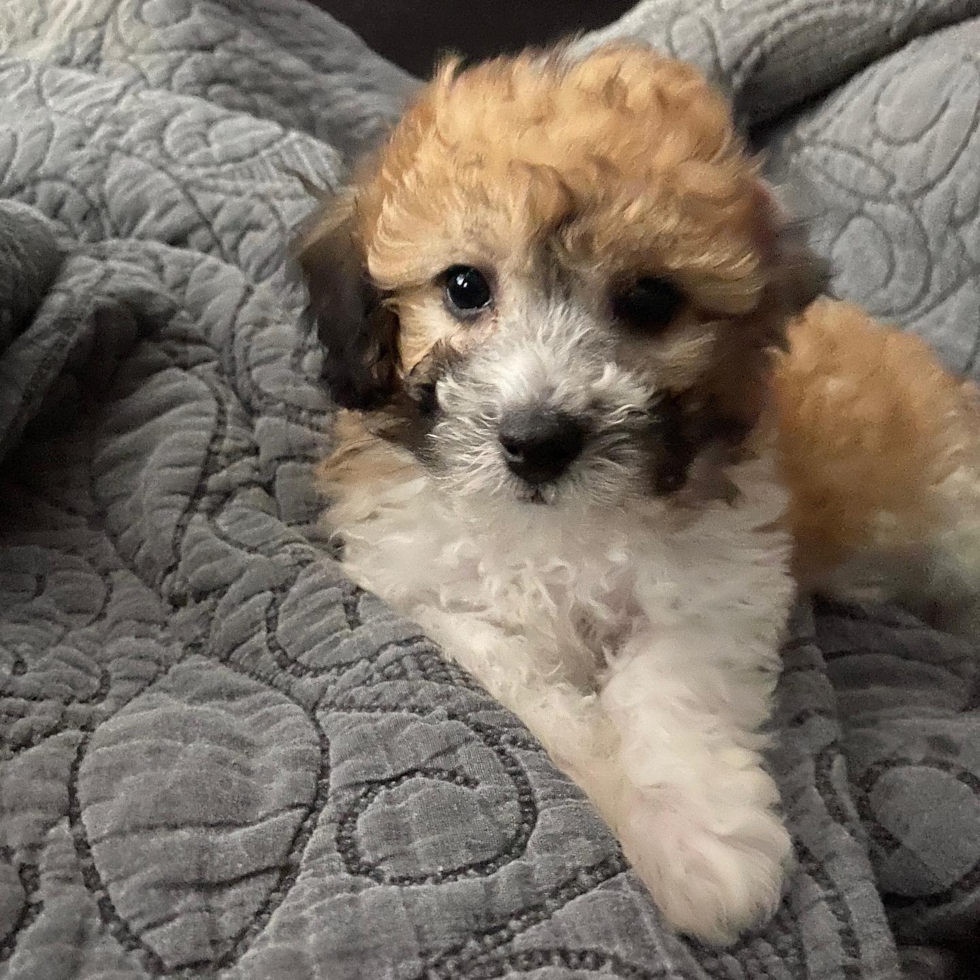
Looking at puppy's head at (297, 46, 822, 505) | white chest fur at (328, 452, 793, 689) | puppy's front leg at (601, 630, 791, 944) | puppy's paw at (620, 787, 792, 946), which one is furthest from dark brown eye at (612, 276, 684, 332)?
puppy's paw at (620, 787, 792, 946)

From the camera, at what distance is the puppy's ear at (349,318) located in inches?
46.3

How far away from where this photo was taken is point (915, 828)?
1.09 m

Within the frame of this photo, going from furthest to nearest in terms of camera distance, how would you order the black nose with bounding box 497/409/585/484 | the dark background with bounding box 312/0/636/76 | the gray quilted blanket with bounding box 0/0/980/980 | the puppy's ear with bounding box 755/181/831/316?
the dark background with bounding box 312/0/636/76 < the puppy's ear with bounding box 755/181/831/316 < the black nose with bounding box 497/409/585/484 < the gray quilted blanket with bounding box 0/0/980/980

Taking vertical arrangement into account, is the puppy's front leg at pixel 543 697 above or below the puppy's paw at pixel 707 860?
below

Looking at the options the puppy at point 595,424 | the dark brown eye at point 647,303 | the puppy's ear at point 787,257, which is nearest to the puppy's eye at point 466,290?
the puppy at point 595,424

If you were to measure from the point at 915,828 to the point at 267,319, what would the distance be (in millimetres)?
1055

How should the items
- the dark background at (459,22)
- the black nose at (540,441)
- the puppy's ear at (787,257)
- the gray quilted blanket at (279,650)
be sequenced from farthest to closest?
the dark background at (459,22) → the puppy's ear at (787,257) → the black nose at (540,441) → the gray quilted blanket at (279,650)

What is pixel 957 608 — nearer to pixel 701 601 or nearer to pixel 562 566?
pixel 701 601

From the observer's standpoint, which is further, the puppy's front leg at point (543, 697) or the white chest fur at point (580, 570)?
the white chest fur at point (580, 570)

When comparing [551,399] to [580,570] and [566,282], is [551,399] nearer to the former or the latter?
[566,282]

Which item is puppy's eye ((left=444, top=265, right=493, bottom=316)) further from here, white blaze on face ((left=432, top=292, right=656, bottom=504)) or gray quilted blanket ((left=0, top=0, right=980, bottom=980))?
gray quilted blanket ((left=0, top=0, right=980, bottom=980))

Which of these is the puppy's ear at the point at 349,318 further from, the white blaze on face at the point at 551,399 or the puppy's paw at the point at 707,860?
the puppy's paw at the point at 707,860

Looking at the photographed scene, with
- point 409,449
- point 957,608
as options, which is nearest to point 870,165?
point 957,608

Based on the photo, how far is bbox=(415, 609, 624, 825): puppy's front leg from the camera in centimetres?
108
